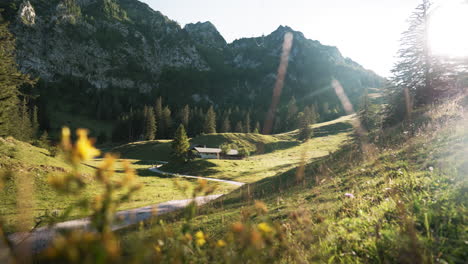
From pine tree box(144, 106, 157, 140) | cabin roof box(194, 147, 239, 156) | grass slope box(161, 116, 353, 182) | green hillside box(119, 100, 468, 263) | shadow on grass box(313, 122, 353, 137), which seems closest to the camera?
green hillside box(119, 100, 468, 263)

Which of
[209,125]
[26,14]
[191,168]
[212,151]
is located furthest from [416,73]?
[26,14]

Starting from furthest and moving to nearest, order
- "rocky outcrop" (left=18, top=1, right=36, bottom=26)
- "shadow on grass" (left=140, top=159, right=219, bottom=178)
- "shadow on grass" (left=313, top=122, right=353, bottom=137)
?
1. "rocky outcrop" (left=18, top=1, right=36, bottom=26)
2. "shadow on grass" (left=313, top=122, right=353, bottom=137)
3. "shadow on grass" (left=140, top=159, right=219, bottom=178)

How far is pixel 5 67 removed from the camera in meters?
23.3

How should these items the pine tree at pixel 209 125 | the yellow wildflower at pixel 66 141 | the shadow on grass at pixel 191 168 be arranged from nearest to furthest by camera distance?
the yellow wildflower at pixel 66 141
the shadow on grass at pixel 191 168
the pine tree at pixel 209 125

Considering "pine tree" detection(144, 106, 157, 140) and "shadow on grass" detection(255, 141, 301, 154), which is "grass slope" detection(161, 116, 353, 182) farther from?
"pine tree" detection(144, 106, 157, 140)

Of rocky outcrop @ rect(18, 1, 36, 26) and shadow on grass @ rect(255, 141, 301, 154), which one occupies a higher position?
rocky outcrop @ rect(18, 1, 36, 26)

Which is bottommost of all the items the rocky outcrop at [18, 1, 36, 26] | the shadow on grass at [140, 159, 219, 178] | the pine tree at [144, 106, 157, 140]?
the shadow on grass at [140, 159, 219, 178]

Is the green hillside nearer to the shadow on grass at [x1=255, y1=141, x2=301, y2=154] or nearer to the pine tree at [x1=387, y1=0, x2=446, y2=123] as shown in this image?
the pine tree at [x1=387, y1=0, x2=446, y2=123]

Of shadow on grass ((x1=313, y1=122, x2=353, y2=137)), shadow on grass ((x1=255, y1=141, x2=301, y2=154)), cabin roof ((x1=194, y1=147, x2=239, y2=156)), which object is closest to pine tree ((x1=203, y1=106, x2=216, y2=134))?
shadow on grass ((x1=255, y1=141, x2=301, y2=154))

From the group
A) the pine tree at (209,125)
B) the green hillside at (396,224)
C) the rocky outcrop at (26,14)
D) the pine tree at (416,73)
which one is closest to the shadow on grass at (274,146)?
the pine tree at (209,125)

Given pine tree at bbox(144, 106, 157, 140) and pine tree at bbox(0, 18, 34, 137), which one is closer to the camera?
pine tree at bbox(0, 18, 34, 137)

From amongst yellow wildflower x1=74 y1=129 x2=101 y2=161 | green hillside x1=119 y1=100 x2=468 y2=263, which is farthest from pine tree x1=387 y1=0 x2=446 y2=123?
yellow wildflower x1=74 y1=129 x2=101 y2=161

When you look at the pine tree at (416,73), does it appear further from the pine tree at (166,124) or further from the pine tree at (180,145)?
the pine tree at (166,124)

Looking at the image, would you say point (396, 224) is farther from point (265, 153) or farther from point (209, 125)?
point (209, 125)
